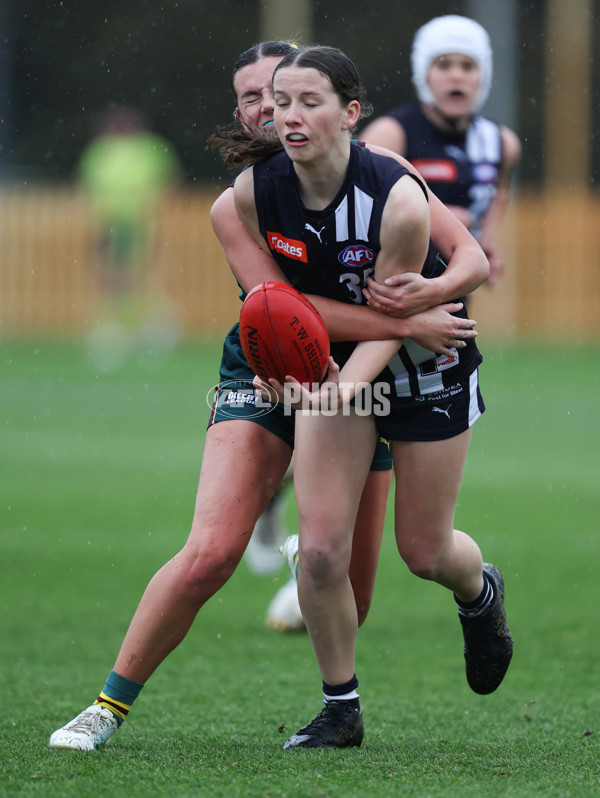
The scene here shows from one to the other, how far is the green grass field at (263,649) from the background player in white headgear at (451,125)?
163 centimetres

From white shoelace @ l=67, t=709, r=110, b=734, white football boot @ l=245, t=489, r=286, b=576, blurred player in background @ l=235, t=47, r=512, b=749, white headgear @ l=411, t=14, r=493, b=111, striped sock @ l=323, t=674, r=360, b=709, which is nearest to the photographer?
blurred player in background @ l=235, t=47, r=512, b=749

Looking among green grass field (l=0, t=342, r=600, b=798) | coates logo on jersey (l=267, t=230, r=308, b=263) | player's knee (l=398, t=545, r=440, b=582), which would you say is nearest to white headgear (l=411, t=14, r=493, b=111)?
coates logo on jersey (l=267, t=230, r=308, b=263)

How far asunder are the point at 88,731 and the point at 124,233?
15.1 m

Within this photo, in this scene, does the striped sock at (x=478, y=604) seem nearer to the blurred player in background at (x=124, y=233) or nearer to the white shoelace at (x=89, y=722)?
the white shoelace at (x=89, y=722)

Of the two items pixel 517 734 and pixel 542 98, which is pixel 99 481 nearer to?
pixel 517 734

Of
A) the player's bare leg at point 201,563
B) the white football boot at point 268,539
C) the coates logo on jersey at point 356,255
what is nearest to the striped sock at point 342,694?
the player's bare leg at point 201,563

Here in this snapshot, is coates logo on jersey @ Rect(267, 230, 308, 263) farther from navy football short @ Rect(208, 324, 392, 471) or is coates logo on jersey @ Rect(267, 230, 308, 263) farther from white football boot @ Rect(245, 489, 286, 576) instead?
white football boot @ Rect(245, 489, 286, 576)

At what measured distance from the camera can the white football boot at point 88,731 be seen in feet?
11.9

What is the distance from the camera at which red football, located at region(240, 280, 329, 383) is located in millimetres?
3541

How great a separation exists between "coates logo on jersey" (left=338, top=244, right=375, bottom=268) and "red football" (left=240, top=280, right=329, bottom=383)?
0.17 metres

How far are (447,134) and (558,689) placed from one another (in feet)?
8.55

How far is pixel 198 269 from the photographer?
21.3 m

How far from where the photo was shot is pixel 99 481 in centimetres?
913

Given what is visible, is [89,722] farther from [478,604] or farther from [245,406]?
[478,604]
